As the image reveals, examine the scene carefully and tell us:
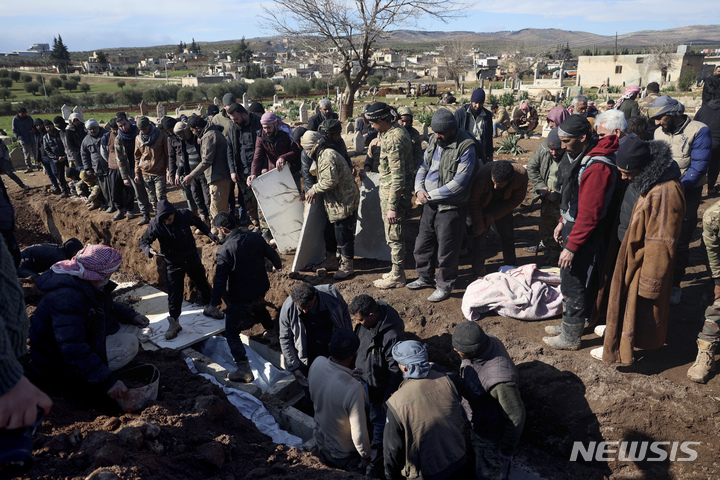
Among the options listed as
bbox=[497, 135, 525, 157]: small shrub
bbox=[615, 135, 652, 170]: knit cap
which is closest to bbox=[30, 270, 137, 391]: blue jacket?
bbox=[615, 135, 652, 170]: knit cap

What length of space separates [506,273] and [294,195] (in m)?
3.22

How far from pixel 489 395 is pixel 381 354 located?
35.9 inches

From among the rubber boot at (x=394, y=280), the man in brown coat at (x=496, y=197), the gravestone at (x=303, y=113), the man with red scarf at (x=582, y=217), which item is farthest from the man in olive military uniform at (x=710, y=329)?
the gravestone at (x=303, y=113)

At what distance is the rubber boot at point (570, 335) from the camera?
4.12 meters

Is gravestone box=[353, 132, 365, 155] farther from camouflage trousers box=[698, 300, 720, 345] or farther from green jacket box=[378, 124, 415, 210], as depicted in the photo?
camouflage trousers box=[698, 300, 720, 345]

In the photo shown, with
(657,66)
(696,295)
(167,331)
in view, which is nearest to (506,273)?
(696,295)

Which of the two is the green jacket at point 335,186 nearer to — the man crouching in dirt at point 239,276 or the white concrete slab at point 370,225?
the white concrete slab at point 370,225

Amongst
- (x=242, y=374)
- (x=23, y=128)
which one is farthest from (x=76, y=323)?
(x=23, y=128)

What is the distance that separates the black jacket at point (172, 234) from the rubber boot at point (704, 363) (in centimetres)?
502

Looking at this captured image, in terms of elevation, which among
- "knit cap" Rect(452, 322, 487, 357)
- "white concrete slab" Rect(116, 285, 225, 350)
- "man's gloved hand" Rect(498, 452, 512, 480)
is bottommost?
"man's gloved hand" Rect(498, 452, 512, 480)

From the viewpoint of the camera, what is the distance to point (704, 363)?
11.9 feet

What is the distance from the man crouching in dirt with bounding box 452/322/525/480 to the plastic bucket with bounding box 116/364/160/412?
8.05 feet

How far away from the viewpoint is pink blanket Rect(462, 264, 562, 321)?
467 centimetres

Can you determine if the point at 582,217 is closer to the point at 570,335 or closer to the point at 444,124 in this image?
the point at 570,335
